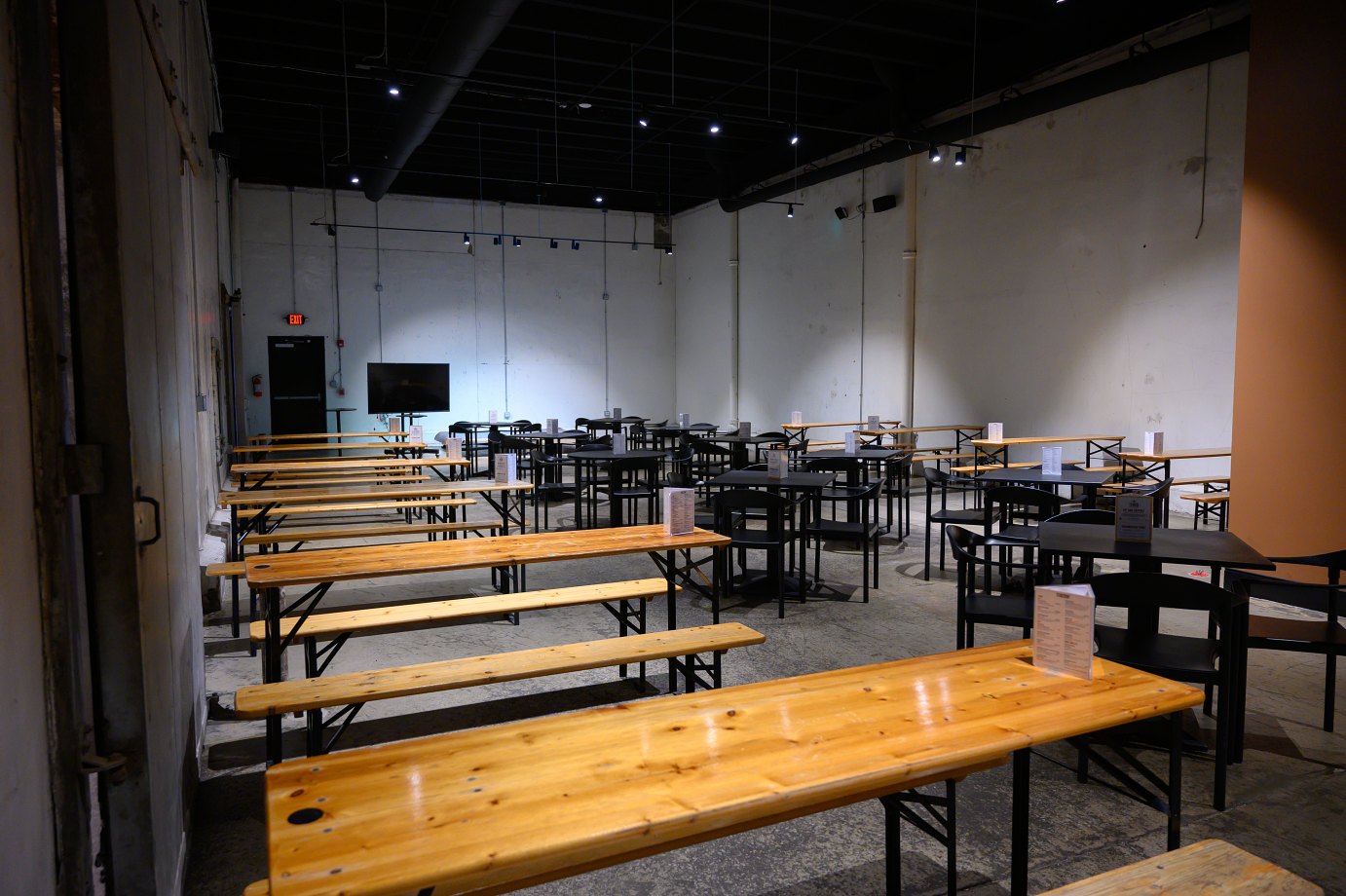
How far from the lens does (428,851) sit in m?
1.21

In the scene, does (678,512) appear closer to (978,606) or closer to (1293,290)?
(978,606)

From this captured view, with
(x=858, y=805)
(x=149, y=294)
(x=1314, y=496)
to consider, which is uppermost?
(x=149, y=294)

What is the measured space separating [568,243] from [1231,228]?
10.9 m

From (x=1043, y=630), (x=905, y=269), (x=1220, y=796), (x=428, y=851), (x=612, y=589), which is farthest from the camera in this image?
(x=905, y=269)

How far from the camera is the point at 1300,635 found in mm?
3133

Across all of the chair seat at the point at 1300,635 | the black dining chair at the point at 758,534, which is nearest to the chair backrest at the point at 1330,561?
the chair seat at the point at 1300,635

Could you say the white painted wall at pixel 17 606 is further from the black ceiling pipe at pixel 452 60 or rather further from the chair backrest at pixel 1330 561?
the black ceiling pipe at pixel 452 60

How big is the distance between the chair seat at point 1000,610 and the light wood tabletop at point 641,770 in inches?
52.8

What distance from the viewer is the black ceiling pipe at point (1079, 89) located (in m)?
7.17

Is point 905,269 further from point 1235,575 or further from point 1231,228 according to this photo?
point 1235,575

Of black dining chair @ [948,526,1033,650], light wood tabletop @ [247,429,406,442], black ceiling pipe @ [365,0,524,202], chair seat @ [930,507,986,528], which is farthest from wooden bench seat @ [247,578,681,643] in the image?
light wood tabletop @ [247,429,406,442]

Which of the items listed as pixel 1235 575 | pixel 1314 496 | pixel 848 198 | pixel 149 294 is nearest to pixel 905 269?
pixel 848 198

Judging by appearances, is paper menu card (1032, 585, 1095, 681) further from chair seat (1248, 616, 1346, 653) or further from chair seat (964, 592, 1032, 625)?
chair seat (1248, 616, 1346, 653)

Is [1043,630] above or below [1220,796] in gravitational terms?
above
